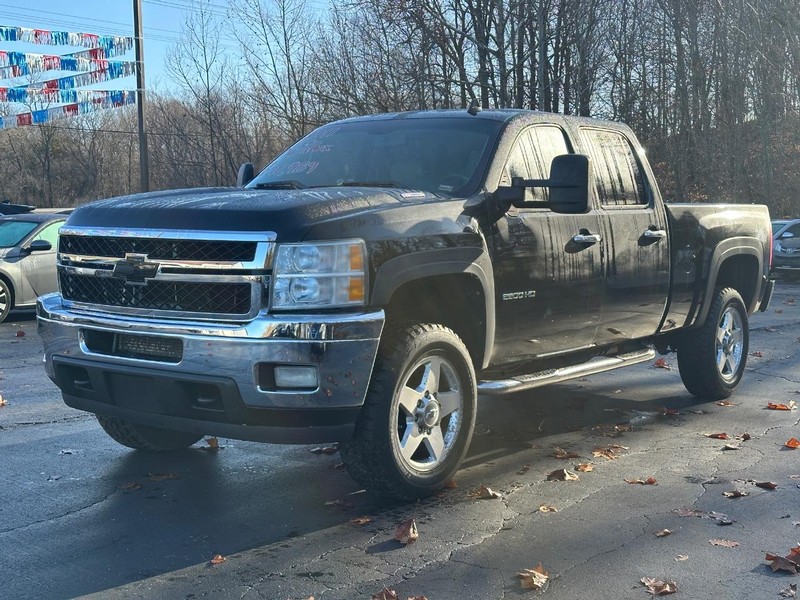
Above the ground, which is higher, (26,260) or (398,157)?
(398,157)

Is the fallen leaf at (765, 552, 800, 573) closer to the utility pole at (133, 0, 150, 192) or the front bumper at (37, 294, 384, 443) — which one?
A: the front bumper at (37, 294, 384, 443)

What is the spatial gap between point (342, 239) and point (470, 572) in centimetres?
158

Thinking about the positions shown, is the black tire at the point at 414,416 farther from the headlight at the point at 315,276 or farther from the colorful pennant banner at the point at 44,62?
the colorful pennant banner at the point at 44,62

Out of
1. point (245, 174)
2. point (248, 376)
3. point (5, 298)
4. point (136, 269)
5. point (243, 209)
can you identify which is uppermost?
point (245, 174)

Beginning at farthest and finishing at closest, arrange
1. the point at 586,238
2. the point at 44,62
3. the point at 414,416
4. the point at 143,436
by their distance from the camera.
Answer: the point at 44,62
the point at 586,238
the point at 143,436
the point at 414,416

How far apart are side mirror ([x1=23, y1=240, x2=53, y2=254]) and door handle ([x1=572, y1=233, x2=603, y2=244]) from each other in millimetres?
9935

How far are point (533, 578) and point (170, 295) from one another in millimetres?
2114

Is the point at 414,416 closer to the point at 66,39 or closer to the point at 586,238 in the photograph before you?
the point at 586,238

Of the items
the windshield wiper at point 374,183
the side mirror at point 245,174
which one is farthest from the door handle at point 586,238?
the side mirror at point 245,174

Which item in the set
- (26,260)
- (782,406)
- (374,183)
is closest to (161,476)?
(374,183)

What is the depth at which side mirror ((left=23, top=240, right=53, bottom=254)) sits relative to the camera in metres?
14.0

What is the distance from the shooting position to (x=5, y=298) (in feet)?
45.0

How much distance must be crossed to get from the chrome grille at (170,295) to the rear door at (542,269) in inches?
63.4

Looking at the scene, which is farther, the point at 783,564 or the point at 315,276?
the point at 315,276
